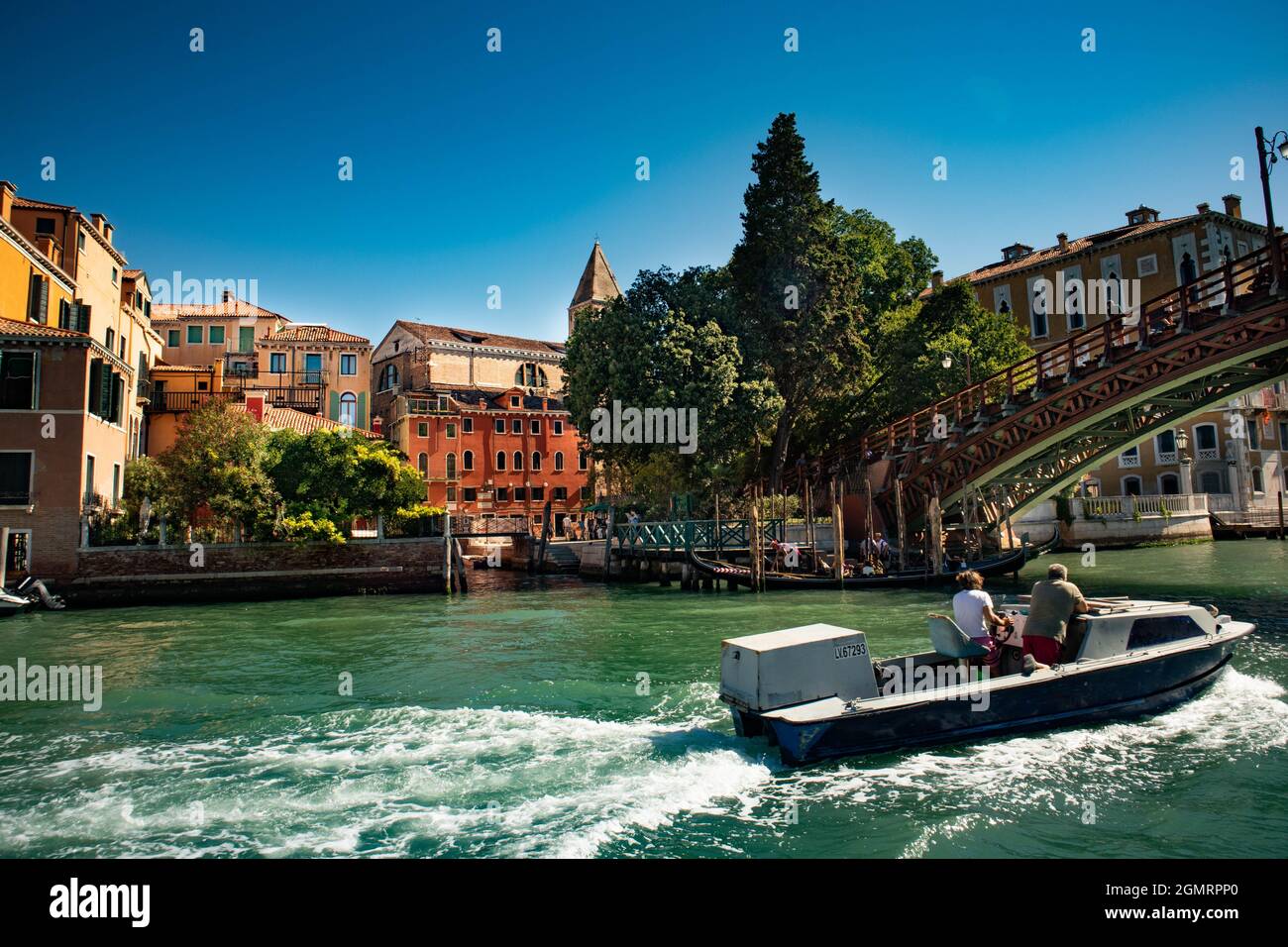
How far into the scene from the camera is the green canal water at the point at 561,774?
5.42 metres

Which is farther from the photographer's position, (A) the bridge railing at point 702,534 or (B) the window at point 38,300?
(A) the bridge railing at point 702,534

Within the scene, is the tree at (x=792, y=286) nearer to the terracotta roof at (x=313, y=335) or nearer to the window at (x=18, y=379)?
the window at (x=18, y=379)

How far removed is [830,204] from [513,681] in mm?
22438

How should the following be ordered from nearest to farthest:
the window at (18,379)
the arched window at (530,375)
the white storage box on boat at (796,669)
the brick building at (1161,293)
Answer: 1. the white storage box on boat at (796,669)
2. the window at (18,379)
3. the brick building at (1161,293)
4. the arched window at (530,375)

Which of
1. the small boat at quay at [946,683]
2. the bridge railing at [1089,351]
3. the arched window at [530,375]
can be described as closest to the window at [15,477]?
the small boat at quay at [946,683]

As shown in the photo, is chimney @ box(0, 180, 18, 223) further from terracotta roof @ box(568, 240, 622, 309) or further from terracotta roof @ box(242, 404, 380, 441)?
terracotta roof @ box(568, 240, 622, 309)

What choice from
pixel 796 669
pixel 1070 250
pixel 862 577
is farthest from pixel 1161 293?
pixel 796 669

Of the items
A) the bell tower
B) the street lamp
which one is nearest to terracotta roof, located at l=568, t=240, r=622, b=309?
the bell tower

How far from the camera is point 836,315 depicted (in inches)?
1029

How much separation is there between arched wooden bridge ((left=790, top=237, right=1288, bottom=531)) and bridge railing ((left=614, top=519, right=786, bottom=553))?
332 cm

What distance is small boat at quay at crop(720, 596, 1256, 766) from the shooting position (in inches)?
270

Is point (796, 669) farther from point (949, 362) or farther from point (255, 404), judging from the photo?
point (255, 404)

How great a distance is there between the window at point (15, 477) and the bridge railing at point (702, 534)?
16528mm

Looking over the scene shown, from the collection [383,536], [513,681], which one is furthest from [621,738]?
[383,536]
